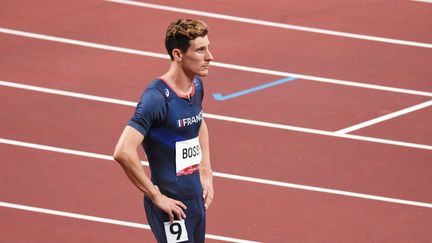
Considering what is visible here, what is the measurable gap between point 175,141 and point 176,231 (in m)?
0.55

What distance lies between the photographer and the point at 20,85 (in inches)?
485

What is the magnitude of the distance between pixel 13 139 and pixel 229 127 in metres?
2.17

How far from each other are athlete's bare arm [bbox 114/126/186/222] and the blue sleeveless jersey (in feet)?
0.22

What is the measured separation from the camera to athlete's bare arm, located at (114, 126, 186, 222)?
249 inches

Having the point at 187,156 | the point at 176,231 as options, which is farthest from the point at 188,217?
the point at 187,156

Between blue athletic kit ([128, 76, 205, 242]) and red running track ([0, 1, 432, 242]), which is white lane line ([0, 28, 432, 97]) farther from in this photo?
blue athletic kit ([128, 76, 205, 242])

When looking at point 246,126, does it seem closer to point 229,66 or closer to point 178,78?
point 229,66

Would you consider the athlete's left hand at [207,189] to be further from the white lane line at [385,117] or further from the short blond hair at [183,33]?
the white lane line at [385,117]

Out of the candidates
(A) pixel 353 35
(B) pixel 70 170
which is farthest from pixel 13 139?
(A) pixel 353 35

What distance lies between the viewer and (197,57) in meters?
6.47

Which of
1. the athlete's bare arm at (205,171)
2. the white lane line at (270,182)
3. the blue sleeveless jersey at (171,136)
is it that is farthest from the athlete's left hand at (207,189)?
the white lane line at (270,182)

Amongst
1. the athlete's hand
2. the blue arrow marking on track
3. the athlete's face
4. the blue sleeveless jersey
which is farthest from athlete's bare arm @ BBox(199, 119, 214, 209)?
the blue arrow marking on track

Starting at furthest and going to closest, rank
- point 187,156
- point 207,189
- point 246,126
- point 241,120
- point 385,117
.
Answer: point 385,117 → point 241,120 → point 246,126 → point 207,189 → point 187,156

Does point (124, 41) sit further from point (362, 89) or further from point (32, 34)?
point (362, 89)
